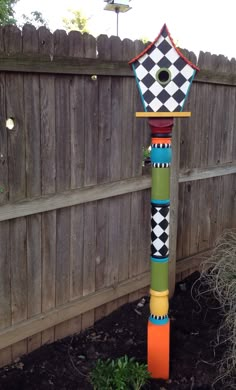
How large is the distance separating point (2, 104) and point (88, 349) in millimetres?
1641

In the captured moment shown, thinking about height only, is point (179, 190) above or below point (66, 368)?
above

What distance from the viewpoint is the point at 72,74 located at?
2.77m

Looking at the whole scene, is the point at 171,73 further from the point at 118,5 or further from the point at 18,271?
the point at 118,5

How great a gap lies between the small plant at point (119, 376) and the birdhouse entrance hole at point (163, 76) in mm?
1555

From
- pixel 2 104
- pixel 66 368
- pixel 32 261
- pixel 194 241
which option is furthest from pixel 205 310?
pixel 2 104

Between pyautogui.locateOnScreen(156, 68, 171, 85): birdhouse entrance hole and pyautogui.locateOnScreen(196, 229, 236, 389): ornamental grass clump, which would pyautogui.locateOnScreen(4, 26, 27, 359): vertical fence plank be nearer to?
pyautogui.locateOnScreen(156, 68, 171, 85): birdhouse entrance hole

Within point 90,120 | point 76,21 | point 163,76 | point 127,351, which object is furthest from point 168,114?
point 76,21

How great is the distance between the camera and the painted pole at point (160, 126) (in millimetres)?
2475

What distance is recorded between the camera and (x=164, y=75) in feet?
8.21

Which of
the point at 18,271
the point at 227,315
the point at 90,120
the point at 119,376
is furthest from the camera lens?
the point at 227,315

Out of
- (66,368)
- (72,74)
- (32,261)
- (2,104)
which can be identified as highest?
(72,74)

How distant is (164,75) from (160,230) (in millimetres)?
874

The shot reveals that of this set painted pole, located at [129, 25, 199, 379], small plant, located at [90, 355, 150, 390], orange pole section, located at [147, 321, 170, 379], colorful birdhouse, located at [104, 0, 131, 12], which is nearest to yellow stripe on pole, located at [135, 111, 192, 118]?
painted pole, located at [129, 25, 199, 379]

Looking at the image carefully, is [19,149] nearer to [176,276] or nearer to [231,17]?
[176,276]
